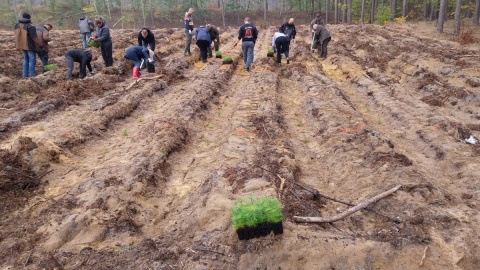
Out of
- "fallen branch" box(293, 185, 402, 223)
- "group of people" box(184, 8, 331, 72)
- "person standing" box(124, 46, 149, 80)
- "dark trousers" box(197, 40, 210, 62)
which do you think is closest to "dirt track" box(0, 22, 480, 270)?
"fallen branch" box(293, 185, 402, 223)

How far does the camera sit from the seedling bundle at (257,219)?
136 inches

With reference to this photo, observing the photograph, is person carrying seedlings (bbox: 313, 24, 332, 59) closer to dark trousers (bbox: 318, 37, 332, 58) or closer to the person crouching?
dark trousers (bbox: 318, 37, 332, 58)

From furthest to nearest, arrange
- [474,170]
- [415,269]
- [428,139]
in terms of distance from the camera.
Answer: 1. [428,139]
2. [474,170]
3. [415,269]

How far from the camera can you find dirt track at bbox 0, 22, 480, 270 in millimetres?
3584

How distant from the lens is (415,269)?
338 centimetres

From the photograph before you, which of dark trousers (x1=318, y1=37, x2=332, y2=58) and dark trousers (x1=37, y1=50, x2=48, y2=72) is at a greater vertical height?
dark trousers (x1=37, y1=50, x2=48, y2=72)

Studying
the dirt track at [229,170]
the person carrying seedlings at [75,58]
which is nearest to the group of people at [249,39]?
the dirt track at [229,170]

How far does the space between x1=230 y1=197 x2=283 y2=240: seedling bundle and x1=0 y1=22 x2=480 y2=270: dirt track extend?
0.38ft

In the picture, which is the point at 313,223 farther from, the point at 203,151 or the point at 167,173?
the point at 203,151

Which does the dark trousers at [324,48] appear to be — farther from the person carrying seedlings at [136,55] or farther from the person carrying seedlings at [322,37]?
the person carrying seedlings at [136,55]

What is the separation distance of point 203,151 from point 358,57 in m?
10.7

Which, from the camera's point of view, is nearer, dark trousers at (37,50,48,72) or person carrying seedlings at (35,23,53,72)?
person carrying seedlings at (35,23,53,72)

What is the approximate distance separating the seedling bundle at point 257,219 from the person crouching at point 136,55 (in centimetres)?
817

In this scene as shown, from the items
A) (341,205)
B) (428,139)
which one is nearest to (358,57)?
(428,139)
